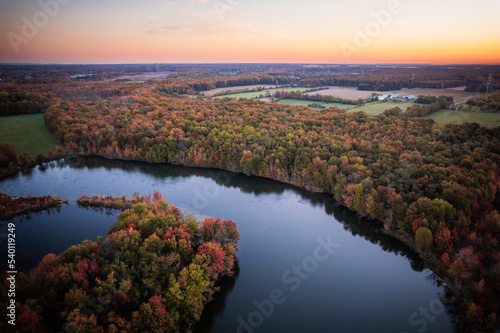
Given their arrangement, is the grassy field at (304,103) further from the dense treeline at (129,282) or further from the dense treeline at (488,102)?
the dense treeline at (129,282)

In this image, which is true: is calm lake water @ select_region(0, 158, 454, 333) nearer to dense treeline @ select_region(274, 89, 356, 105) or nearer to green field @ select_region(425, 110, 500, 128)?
green field @ select_region(425, 110, 500, 128)

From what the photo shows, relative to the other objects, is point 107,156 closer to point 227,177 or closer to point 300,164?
point 227,177

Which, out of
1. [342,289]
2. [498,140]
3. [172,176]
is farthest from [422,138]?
[172,176]

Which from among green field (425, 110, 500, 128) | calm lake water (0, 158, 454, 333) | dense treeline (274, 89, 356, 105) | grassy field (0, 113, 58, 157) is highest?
dense treeline (274, 89, 356, 105)

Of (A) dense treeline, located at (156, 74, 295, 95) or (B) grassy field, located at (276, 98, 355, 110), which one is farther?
(A) dense treeline, located at (156, 74, 295, 95)

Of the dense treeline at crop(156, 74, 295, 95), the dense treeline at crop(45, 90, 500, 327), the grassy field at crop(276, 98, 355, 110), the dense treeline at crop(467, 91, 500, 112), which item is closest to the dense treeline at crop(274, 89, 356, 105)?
the grassy field at crop(276, 98, 355, 110)
